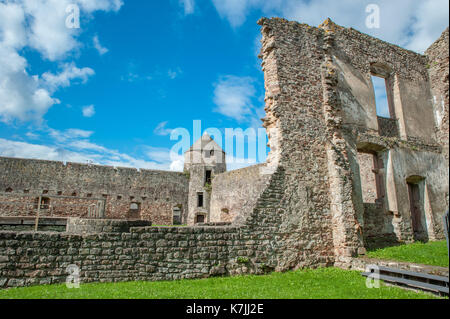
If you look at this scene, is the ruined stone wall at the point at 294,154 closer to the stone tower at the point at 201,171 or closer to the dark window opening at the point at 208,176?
the stone tower at the point at 201,171

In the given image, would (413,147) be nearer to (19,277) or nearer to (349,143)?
(349,143)

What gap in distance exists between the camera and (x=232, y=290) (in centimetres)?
564

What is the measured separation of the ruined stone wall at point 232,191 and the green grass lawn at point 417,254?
8.97m

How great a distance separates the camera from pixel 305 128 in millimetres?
8906

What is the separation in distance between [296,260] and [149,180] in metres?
19.7

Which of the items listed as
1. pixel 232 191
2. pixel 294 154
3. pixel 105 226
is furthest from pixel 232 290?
pixel 232 191

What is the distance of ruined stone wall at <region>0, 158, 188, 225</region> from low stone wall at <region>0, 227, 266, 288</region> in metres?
15.7

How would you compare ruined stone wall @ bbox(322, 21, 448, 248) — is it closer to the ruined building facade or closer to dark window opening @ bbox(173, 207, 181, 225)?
the ruined building facade

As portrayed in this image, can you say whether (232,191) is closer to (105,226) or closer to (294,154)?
(294,154)

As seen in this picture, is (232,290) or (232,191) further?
(232,191)

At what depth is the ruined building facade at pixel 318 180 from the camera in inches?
257

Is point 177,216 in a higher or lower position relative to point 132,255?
higher

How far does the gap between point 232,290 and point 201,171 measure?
70.2 feet
